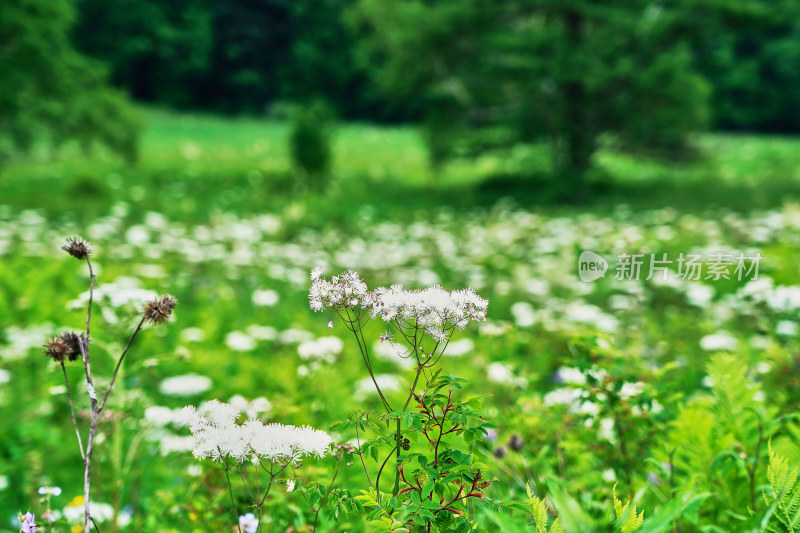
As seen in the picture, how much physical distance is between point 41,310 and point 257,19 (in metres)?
37.8

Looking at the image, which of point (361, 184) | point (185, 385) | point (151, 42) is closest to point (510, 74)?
point (361, 184)

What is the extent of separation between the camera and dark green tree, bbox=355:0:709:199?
1021 cm

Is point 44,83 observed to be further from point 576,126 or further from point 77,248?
point 77,248

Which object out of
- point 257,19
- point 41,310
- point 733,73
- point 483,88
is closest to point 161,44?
point 257,19

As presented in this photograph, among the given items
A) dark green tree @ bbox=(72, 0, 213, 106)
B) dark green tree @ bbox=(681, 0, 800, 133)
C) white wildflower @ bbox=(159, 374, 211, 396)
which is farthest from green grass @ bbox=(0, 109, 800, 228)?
dark green tree @ bbox=(72, 0, 213, 106)

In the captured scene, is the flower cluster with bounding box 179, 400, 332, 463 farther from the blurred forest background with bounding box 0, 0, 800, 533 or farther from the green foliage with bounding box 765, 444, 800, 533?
the green foliage with bounding box 765, 444, 800, 533

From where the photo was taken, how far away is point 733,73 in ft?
90.9

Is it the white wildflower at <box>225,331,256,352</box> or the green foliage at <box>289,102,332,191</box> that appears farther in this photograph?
the green foliage at <box>289,102,332,191</box>

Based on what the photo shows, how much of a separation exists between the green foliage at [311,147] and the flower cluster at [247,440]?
11.0 m

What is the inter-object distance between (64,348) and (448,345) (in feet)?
7.29

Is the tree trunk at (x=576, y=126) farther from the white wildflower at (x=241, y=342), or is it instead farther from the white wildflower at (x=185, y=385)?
the white wildflower at (x=185, y=385)

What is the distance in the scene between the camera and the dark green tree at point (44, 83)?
909 cm

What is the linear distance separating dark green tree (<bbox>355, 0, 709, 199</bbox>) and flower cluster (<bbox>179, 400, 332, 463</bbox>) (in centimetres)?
1004

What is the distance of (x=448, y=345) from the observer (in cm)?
298
